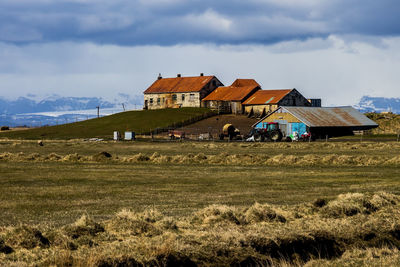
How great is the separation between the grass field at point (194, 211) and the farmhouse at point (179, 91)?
94150 mm

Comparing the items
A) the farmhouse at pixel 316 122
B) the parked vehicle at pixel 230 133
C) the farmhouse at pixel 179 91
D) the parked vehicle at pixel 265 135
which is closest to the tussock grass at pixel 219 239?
the parked vehicle at pixel 265 135

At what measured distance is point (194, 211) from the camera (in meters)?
21.5

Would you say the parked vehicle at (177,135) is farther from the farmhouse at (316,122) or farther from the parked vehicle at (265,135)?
the farmhouse at (316,122)

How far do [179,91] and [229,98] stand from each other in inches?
634

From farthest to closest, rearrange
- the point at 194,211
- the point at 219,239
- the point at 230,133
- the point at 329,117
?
the point at 329,117, the point at 230,133, the point at 194,211, the point at 219,239

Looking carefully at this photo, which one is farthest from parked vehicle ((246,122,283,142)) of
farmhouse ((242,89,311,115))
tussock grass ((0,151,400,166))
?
tussock grass ((0,151,400,166))

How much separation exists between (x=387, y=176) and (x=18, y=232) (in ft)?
80.4

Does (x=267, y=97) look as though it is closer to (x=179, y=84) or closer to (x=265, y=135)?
(x=179, y=84)

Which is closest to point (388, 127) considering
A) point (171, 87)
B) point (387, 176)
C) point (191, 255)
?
point (171, 87)

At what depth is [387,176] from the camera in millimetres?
34781

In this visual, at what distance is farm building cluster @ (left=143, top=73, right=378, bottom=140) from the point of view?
9619 centimetres

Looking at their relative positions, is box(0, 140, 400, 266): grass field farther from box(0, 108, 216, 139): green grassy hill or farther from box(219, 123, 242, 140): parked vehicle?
box(0, 108, 216, 139): green grassy hill

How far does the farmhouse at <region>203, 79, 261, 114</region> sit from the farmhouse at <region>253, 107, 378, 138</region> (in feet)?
74.3

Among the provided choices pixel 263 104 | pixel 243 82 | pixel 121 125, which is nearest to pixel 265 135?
pixel 263 104
